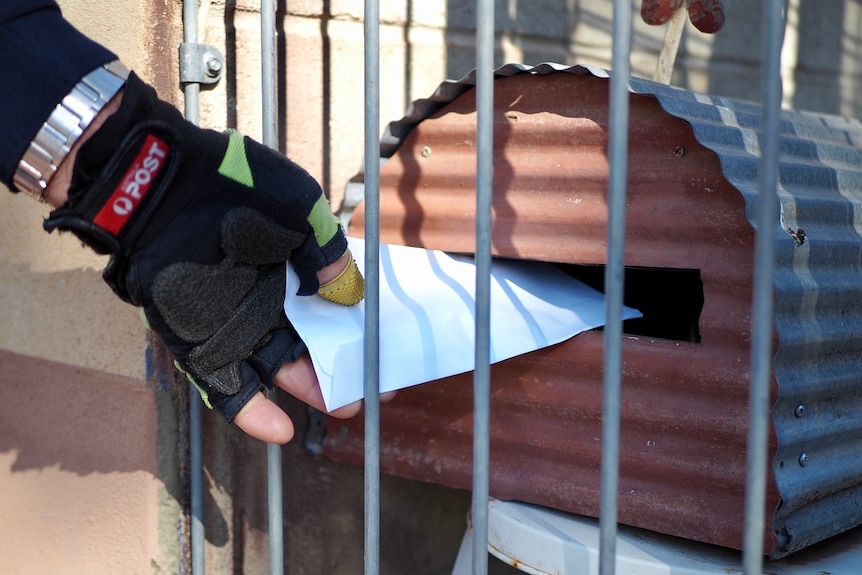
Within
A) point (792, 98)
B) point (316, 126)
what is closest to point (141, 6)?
point (316, 126)

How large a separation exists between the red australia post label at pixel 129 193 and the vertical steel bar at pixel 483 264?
1.33ft

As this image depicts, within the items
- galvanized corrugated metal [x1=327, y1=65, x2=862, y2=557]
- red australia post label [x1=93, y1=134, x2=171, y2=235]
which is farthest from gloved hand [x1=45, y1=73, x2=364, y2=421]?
galvanized corrugated metal [x1=327, y1=65, x2=862, y2=557]

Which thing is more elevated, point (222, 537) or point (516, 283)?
point (516, 283)

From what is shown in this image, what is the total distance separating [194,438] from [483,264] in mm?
730

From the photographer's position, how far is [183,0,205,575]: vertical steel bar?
154 cm

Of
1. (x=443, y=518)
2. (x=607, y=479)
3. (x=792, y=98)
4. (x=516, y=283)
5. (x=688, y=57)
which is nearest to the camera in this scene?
(x=607, y=479)

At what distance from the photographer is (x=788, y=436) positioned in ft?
3.92

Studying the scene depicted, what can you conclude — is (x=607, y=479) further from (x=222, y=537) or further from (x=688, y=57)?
(x=688, y=57)

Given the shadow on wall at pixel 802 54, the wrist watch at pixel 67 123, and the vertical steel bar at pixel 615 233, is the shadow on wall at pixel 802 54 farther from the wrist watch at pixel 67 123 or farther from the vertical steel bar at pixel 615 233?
the wrist watch at pixel 67 123

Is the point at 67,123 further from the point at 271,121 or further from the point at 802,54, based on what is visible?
the point at 802,54

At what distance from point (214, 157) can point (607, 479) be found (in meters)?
0.62

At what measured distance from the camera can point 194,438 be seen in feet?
5.28

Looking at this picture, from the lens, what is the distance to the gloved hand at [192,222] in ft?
3.60

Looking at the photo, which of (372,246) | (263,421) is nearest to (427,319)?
(372,246)
